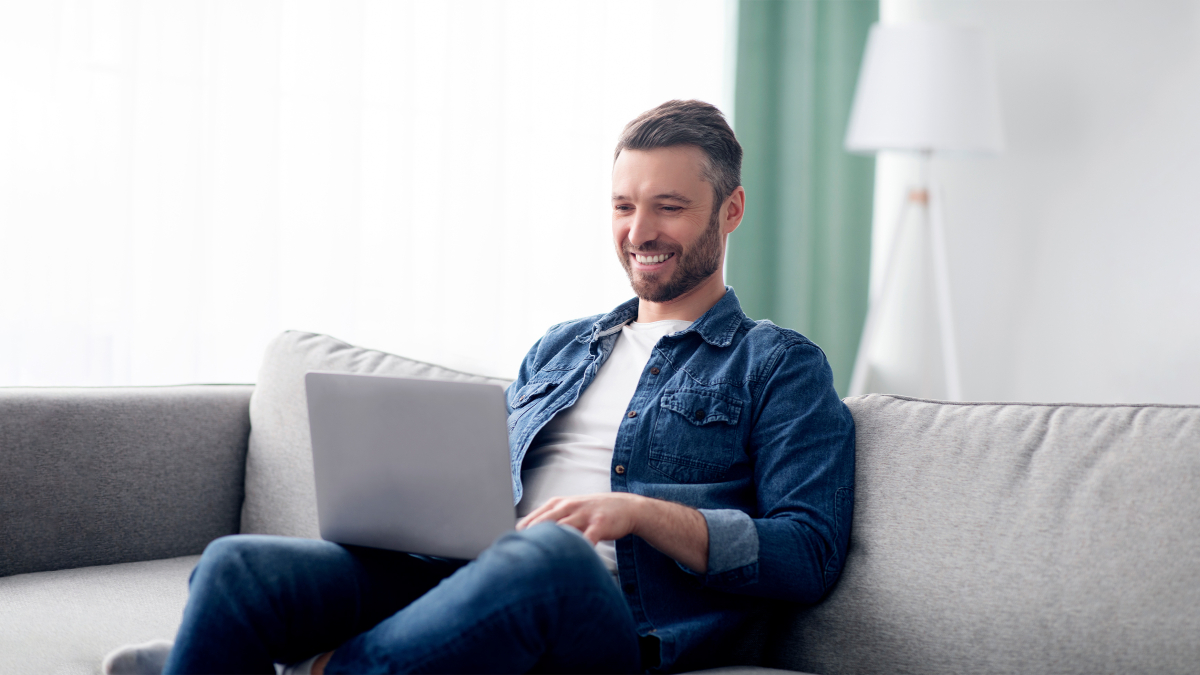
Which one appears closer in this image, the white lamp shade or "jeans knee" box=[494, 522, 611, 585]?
"jeans knee" box=[494, 522, 611, 585]

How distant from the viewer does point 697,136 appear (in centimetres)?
135

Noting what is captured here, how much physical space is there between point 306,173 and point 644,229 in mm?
1093

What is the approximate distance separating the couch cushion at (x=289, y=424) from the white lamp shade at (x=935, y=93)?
1.41 metres

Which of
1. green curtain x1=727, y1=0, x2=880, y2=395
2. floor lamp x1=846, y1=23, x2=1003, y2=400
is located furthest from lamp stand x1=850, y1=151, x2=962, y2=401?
green curtain x1=727, y1=0, x2=880, y2=395

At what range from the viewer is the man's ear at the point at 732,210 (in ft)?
4.58

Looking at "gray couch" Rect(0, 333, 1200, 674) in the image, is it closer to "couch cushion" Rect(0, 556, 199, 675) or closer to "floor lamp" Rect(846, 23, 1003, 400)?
"couch cushion" Rect(0, 556, 199, 675)

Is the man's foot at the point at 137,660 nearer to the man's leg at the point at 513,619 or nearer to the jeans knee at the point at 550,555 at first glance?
the man's leg at the point at 513,619

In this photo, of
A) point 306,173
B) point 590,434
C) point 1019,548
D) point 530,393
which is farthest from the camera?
point 306,173

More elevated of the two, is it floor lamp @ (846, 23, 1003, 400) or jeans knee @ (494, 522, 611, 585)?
floor lamp @ (846, 23, 1003, 400)

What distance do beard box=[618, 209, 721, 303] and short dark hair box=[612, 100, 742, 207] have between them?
46 mm

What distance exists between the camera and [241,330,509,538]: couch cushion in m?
1.57

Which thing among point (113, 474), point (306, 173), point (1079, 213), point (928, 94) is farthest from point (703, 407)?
point (1079, 213)

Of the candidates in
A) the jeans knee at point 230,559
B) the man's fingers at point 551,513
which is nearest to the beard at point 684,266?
the man's fingers at point 551,513

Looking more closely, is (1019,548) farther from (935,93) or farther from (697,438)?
(935,93)
